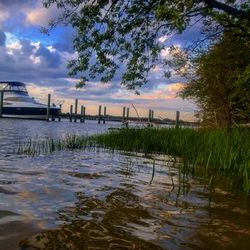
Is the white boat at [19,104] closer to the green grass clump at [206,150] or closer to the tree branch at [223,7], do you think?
the green grass clump at [206,150]

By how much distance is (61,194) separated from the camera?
6.59 metres

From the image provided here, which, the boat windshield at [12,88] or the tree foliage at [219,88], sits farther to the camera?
the boat windshield at [12,88]

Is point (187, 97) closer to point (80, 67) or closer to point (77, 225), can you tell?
point (80, 67)

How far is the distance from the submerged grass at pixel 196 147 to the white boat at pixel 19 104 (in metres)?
59.8

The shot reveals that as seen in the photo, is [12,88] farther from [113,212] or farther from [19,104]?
[113,212]

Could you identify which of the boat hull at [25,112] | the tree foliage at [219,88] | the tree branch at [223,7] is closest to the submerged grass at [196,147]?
the tree branch at [223,7]

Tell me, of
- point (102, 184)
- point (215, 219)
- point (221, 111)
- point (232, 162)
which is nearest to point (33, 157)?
point (102, 184)

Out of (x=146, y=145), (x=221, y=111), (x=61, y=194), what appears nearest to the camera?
(x=61, y=194)

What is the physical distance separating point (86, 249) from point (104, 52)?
8606mm

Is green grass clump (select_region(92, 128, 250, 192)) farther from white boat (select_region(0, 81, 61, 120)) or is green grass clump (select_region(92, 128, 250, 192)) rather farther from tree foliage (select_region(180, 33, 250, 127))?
white boat (select_region(0, 81, 61, 120))

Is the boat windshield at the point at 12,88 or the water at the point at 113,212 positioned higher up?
the boat windshield at the point at 12,88

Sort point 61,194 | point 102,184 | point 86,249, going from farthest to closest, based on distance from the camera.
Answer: point 102,184 < point 61,194 < point 86,249

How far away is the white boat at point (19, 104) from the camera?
76625mm

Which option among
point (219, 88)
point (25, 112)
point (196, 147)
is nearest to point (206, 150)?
point (196, 147)
